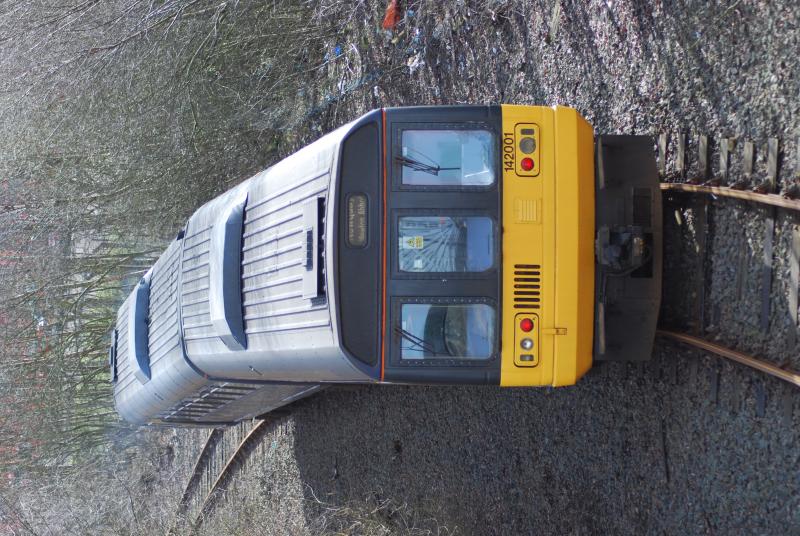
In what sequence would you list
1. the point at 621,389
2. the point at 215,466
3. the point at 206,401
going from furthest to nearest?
the point at 215,466, the point at 206,401, the point at 621,389

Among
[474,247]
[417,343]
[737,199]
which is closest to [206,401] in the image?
[417,343]

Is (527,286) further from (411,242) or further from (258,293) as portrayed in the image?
(258,293)

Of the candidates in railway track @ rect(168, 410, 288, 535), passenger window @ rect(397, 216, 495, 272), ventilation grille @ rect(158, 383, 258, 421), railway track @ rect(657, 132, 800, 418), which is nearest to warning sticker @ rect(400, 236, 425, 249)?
passenger window @ rect(397, 216, 495, 272)

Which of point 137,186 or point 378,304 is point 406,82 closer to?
point 378,304

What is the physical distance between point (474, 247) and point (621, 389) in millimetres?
1866

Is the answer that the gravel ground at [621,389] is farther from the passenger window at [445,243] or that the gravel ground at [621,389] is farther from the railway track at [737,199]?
the passenger window at [445,243]

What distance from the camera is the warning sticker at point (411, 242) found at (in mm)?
5027

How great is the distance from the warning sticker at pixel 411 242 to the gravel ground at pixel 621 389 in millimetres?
1941

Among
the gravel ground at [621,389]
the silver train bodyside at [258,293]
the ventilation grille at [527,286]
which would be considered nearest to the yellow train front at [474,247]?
the ventilation grille at [527,286]

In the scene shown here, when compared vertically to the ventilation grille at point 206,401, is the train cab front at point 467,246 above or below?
above

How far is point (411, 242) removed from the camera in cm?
504

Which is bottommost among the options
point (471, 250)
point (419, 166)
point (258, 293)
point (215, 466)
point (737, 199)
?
point (215, 466)

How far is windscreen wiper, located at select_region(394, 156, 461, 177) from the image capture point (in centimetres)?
509

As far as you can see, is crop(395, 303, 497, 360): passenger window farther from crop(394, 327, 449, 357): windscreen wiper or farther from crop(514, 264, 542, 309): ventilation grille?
crop(514, 264, 542, 309): ventilation grille
